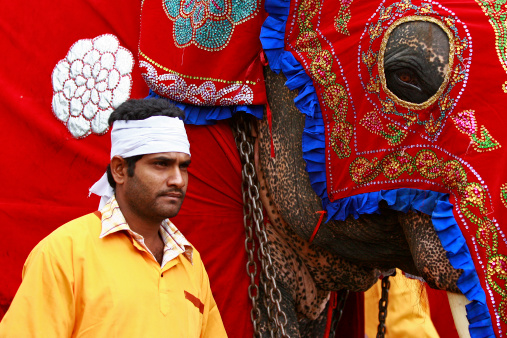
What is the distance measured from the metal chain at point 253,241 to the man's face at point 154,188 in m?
0.48

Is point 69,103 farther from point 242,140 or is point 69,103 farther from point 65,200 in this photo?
point 242,140

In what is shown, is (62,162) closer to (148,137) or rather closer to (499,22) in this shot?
(148,137)

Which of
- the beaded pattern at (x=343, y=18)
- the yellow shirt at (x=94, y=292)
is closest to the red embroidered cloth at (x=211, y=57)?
the beaded pattern at (x=343, y=18)

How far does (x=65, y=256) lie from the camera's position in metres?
1.52

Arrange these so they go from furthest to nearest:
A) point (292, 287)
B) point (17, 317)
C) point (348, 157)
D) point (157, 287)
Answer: point (292, 287) < point (348, 157) < point (157, 287) < point (17, 317)

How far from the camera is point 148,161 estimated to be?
5.57 feet

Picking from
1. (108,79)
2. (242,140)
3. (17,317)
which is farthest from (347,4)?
(17,317)

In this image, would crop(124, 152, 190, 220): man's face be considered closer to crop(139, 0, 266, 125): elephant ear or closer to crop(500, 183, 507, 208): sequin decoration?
crop(139, 0, 266, 125): elephant ear

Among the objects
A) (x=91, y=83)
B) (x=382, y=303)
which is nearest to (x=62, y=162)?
(x=91, y=83)

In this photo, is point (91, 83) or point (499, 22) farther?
point (91, 83)

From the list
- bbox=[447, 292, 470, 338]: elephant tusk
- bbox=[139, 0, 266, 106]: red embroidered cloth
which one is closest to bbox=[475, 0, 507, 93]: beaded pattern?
bbox=[447, 292, 470, 338]: elephant tusk

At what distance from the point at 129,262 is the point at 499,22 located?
99cm

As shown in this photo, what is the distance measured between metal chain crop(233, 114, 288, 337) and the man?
308 mm

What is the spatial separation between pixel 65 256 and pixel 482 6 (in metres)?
1.09
